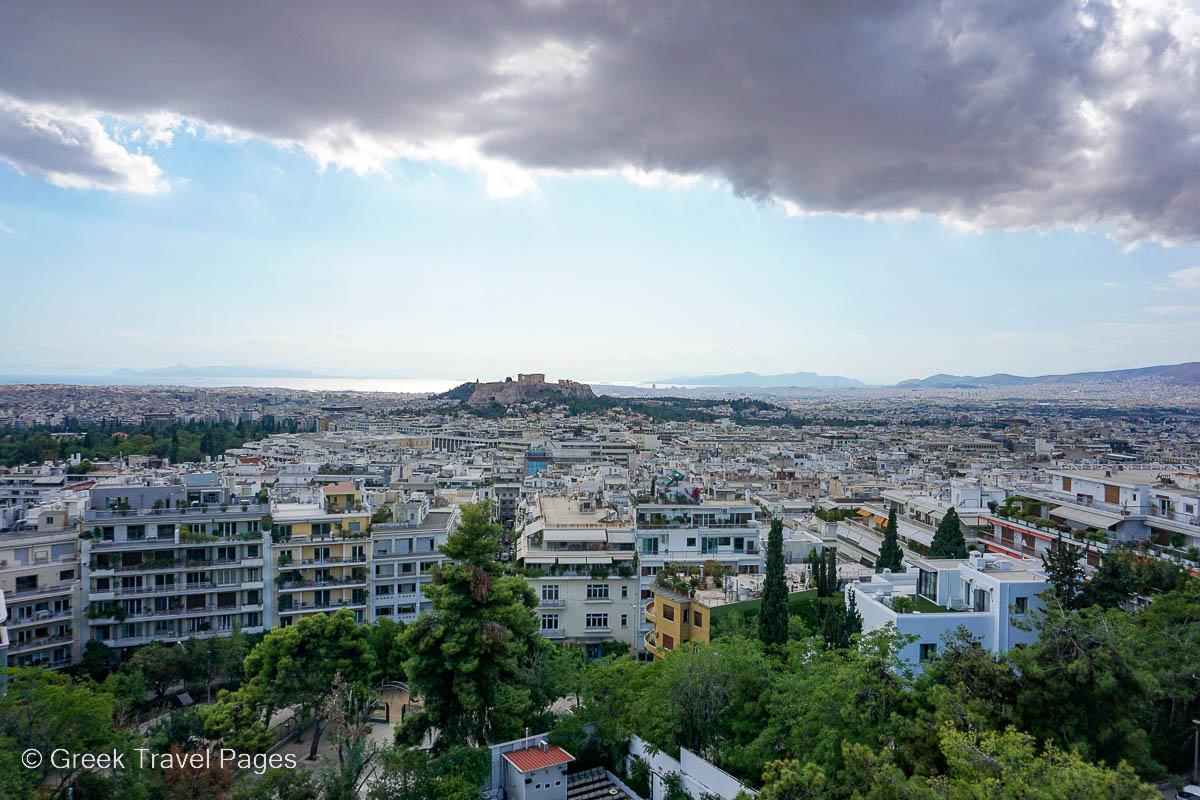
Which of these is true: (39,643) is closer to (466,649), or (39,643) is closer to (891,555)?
(466,649)

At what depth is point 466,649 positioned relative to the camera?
1831 cm

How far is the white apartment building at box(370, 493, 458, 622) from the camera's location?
91.4 ft

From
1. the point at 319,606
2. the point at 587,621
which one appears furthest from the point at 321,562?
the point at 587,621

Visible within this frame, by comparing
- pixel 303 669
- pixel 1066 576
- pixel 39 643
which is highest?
pixel 1066 576

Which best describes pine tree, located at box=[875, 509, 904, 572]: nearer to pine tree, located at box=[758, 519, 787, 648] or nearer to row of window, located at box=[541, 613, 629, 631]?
pine tree, located at box=[758, 519, 787, 648]

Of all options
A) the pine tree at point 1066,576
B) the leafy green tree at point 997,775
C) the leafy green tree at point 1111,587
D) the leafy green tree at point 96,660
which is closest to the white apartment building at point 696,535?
the pine tree at point 1066,576

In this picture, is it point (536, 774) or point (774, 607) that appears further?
point (774, 607)

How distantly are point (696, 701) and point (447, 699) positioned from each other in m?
6.47

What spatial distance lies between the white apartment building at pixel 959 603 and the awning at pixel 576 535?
33.3 ft

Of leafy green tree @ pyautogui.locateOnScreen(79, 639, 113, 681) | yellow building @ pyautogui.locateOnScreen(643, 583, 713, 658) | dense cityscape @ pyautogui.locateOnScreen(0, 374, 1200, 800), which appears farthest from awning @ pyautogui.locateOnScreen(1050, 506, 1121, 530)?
leafy green tree @ pyautogui.locateOnScreen(79, 639, 113, 681)

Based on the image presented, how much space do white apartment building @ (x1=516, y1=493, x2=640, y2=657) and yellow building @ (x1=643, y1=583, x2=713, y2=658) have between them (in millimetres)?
3483

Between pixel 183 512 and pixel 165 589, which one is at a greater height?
pixel 183 512

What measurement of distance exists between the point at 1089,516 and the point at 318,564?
26.3 meters

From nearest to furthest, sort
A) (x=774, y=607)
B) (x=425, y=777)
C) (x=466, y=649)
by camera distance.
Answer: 1. (x=425, y=777)
2. (x=466, y=649)
3. (x=774, y=607)
